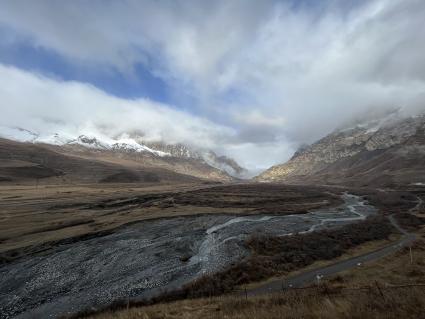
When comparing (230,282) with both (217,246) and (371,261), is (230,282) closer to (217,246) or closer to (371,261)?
(217,246)

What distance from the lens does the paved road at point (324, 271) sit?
4105 centimetres

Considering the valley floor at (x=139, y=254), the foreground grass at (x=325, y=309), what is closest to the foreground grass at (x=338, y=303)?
the foreground grass at (x=325, y=309)

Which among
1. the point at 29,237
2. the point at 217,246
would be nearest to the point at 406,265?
the point at 217,246

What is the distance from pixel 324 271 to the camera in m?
47.5

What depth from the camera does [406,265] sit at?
4591cm

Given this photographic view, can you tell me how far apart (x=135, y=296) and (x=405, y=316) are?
29.9 metres

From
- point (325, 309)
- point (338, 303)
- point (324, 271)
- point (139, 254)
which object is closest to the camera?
point (325, 309)

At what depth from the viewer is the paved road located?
4105cm

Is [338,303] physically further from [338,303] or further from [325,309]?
[325,309]

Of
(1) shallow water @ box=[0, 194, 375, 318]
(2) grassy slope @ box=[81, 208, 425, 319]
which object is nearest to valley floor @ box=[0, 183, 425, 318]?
(1) shallow water @ box=[0, 194, 375, 318]

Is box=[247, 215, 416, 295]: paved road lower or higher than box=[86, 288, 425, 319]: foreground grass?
lower

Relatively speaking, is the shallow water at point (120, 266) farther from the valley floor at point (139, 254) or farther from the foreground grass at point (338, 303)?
the foreground grass at point (338, 303)

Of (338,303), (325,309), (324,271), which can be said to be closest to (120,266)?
(324,271)

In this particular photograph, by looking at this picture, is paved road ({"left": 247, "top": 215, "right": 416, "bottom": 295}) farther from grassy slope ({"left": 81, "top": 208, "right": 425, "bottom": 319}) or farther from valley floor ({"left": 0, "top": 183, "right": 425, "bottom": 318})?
valley floor ({"left": 0, "top": 183, "right": 425, "bottom": 318})
